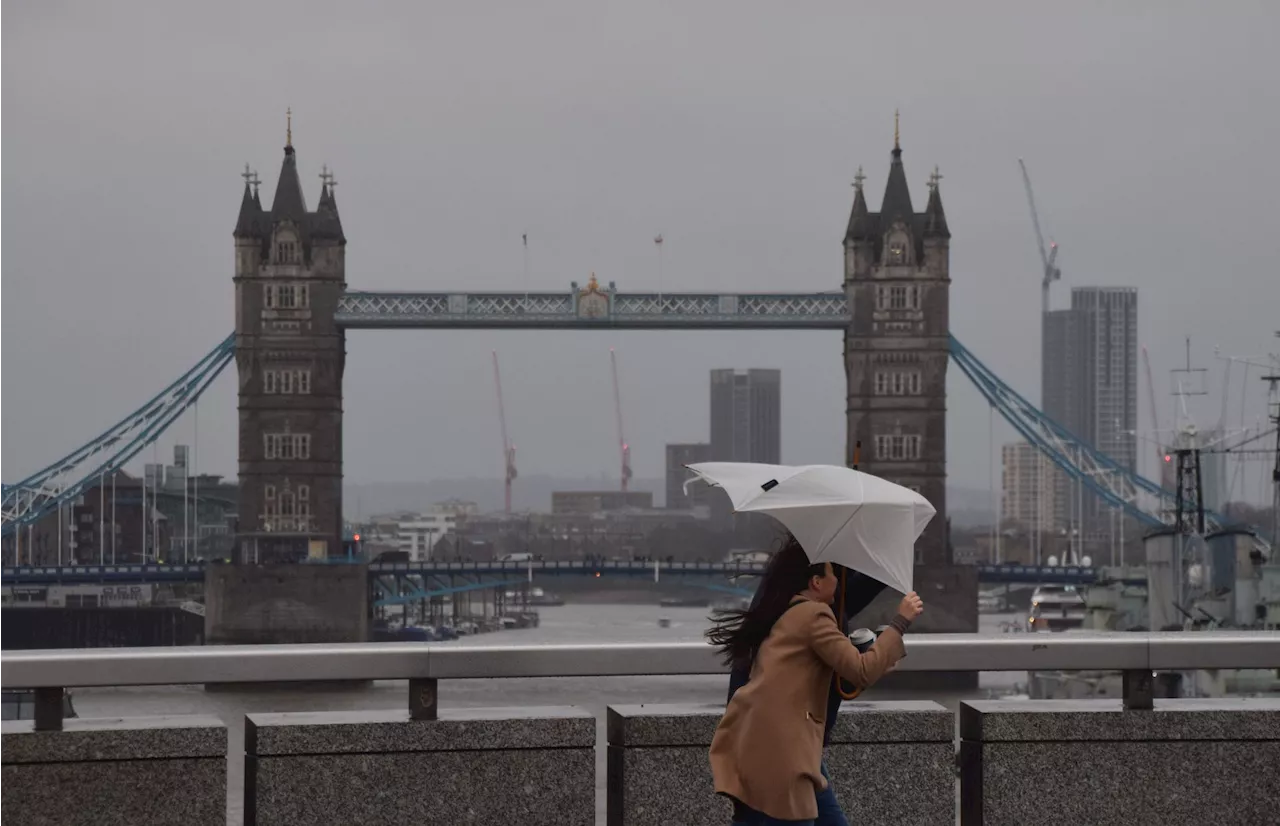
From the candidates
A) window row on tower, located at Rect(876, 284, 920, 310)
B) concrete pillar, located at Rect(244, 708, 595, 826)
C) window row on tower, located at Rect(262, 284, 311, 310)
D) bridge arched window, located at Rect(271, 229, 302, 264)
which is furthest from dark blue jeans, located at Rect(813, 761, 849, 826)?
bridge arched window, located at Rect(271, 229, 302, 264)

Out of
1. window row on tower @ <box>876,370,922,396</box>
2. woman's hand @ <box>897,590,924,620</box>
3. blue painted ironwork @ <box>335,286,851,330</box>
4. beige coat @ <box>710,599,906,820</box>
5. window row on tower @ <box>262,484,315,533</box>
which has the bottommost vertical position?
window row on tower @ <box>262,484,315,533</box>

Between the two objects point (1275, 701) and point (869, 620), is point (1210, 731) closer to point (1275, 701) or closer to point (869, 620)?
point (1275, 701)

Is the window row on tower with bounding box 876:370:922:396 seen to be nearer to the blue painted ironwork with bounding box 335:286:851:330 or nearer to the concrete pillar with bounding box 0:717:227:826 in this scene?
the blue painted ironwork with bounding box 335:286:851:330

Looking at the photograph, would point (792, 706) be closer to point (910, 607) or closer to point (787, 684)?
A: point (787, 684)

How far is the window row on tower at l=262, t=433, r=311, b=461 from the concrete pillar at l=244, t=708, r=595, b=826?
51496mm

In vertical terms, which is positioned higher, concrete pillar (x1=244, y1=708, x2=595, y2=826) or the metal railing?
the metal railing

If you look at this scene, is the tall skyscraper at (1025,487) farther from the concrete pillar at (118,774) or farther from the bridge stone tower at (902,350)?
the concrete pillar at (118,774)

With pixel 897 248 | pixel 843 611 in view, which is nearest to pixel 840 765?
pixel 843 611

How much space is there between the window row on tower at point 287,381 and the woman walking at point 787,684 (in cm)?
5222

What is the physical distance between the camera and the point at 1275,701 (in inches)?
160

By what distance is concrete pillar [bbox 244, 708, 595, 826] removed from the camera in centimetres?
360

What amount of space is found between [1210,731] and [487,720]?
145cm

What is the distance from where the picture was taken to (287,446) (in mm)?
54594

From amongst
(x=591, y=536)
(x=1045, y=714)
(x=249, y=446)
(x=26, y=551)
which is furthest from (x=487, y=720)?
(x=591, y=536)
